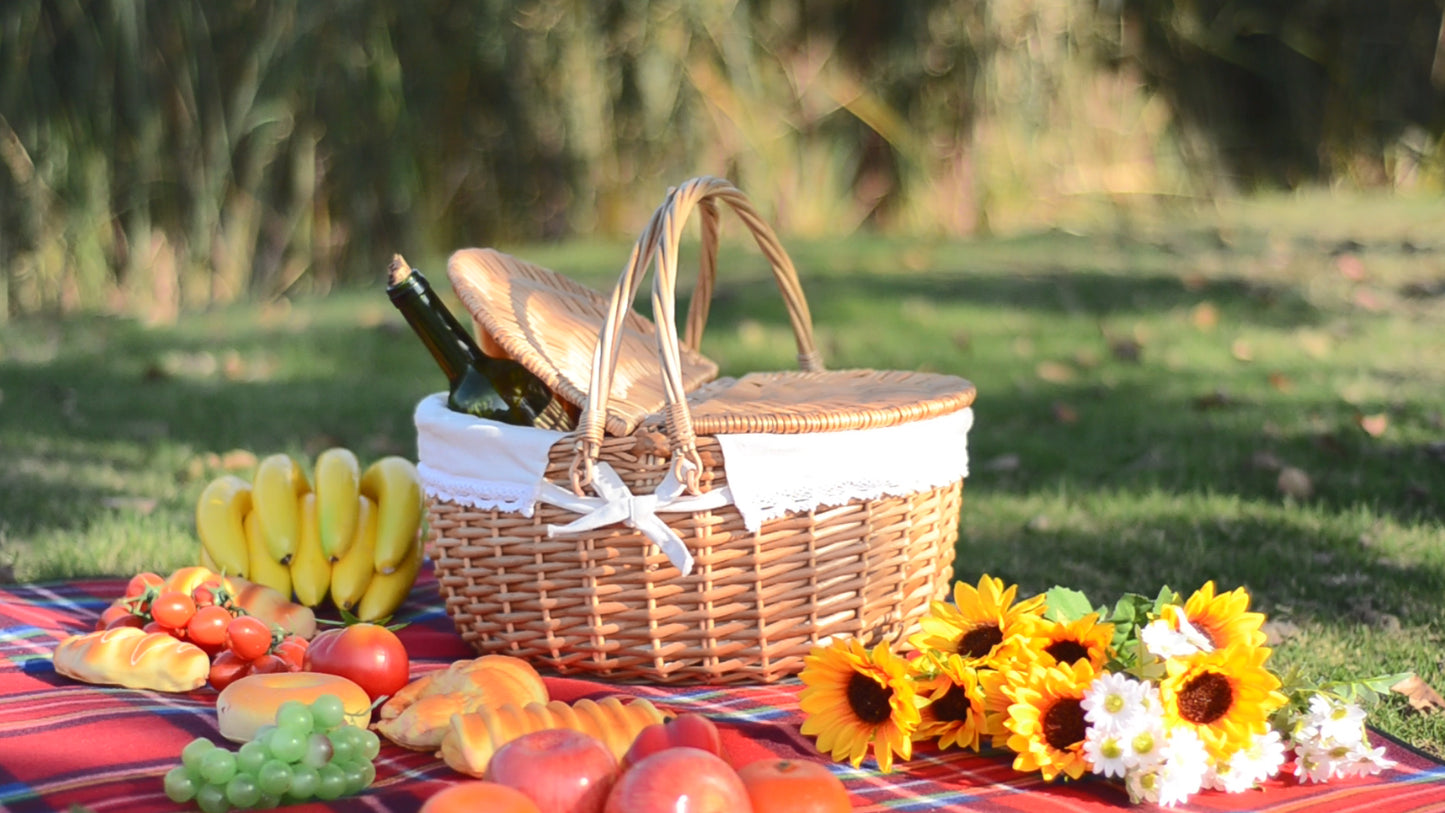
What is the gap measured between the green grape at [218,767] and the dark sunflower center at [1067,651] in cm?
108

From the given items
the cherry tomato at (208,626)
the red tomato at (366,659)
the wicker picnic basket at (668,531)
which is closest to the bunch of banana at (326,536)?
the wicker picnic basket at (668,531)

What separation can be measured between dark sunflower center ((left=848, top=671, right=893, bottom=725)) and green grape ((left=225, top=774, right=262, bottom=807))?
2.61ft

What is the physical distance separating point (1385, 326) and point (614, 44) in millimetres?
3740

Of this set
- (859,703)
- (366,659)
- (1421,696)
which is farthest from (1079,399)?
(366,659)

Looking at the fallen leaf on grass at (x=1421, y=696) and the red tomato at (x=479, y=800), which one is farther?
the fallen leaf on grass at (x=1421, y=696)

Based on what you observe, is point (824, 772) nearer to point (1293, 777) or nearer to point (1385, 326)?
point (1293, 777)

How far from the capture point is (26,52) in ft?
18.7

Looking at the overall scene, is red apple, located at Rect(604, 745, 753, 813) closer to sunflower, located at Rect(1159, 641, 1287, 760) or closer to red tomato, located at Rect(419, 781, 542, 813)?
red tomato, located at Rect(419, 781, 542, 813)

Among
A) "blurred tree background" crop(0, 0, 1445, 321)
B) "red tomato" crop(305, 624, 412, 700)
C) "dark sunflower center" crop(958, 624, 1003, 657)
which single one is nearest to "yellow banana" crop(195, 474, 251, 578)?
"red tomato" crop(305, 624, 412, 700)

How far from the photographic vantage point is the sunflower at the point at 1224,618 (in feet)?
6.01

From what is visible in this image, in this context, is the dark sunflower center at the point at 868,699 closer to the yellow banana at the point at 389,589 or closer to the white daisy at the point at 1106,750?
the white daisy at the point at 1106,750

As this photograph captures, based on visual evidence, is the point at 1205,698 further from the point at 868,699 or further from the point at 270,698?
the point at 270,698

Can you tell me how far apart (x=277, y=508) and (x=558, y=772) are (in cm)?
127

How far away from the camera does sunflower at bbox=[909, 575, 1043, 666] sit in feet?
6.41
